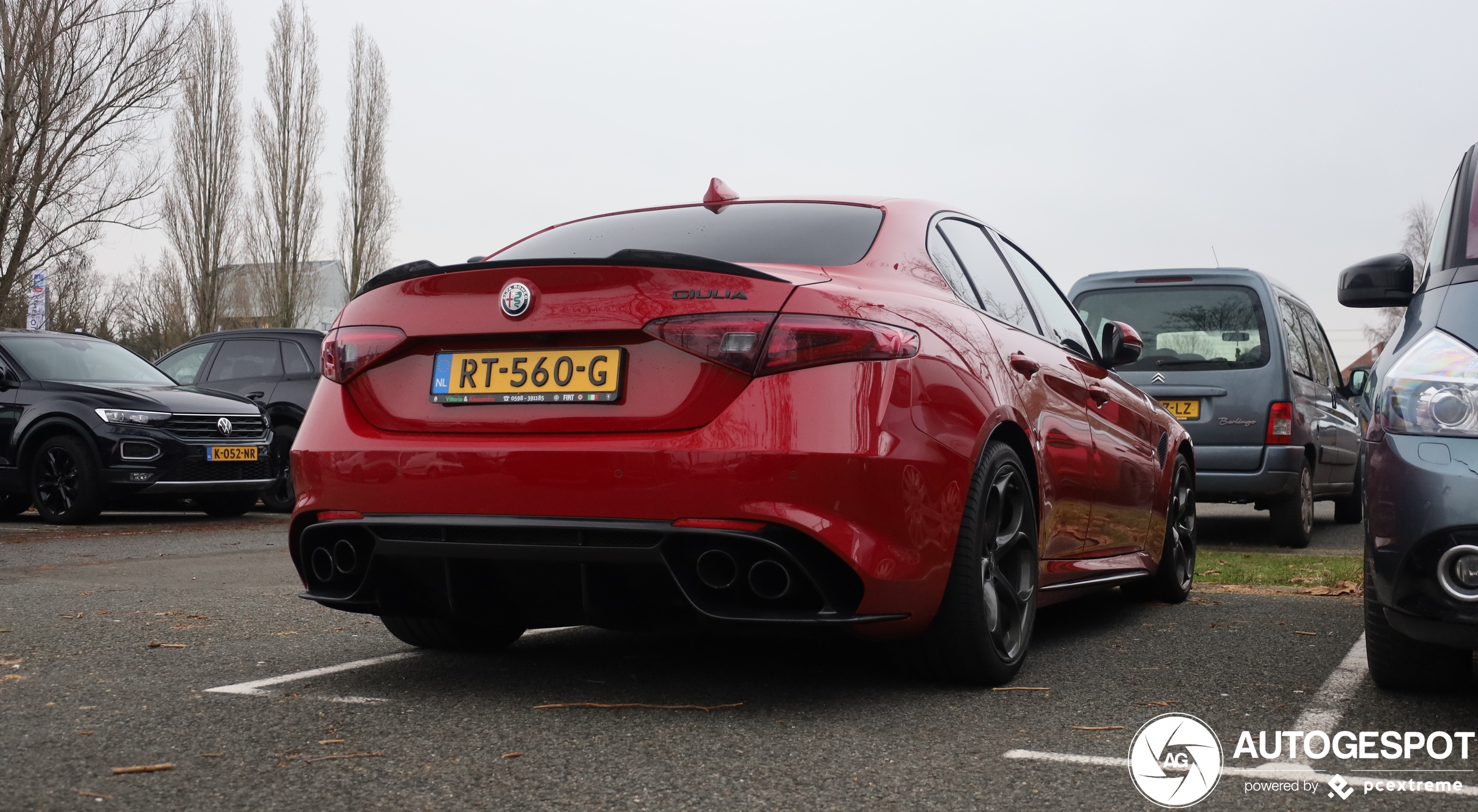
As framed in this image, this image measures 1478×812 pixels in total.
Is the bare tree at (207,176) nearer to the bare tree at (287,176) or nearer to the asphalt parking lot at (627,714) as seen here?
the bare tree at (287,176)

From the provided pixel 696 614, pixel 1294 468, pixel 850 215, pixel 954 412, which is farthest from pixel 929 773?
pixel 1294 468

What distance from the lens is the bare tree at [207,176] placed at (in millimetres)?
38594

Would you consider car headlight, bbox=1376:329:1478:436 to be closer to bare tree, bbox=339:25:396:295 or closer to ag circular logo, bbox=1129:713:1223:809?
ag circular logo, bbox=1129:713:1223:809

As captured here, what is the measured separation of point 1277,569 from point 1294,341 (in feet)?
9.77

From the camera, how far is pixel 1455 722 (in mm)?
3391

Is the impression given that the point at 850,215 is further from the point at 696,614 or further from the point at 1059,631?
the point at 1059,631

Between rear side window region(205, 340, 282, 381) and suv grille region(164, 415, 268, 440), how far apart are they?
6.30ft

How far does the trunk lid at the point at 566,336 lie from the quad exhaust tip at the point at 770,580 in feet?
1.20

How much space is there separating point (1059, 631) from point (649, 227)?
218cm

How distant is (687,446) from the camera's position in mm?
3242

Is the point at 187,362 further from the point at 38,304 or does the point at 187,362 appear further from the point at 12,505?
the point at 38,304

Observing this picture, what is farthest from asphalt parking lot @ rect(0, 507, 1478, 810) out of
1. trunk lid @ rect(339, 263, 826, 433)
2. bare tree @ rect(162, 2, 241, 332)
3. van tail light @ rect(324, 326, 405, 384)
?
bare tree @ rect(162, 2, 241, 332)

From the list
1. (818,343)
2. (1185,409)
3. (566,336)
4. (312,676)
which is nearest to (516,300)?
(566,336)

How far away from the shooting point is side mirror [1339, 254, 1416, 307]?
4492 millimetres
